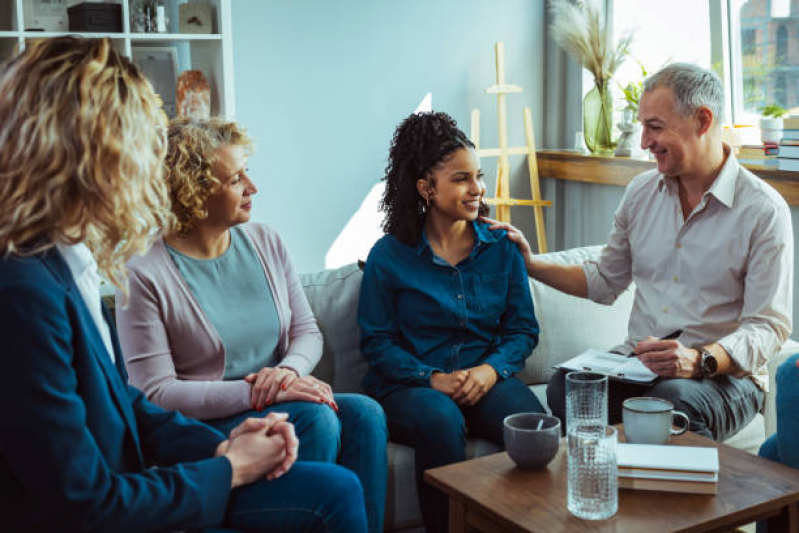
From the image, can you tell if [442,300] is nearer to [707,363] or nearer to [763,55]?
[707,363]

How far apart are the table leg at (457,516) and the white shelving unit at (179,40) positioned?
2317 mm

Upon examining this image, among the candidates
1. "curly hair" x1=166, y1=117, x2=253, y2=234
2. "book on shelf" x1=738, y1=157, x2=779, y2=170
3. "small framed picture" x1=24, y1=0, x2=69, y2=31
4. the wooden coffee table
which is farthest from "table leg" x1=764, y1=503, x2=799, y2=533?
"small framed picture" x1=24, y1=0, x2=69, y2=31

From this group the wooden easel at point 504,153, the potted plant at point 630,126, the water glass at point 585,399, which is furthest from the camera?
the wooden easel at point 504,153

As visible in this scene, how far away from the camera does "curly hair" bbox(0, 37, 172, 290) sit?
109 cm

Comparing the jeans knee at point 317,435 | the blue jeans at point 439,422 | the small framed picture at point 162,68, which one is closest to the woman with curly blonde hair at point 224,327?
the jeans knee at point 317,435

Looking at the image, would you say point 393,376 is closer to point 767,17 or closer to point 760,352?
point 760,352

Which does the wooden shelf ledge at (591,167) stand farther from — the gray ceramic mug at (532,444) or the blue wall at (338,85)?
the gray ceramic mug at (532,444)

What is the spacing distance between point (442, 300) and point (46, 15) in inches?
86.2

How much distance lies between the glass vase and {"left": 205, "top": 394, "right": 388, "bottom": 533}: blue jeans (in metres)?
2.60

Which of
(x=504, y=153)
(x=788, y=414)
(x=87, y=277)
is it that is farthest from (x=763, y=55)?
(x=87, y=277)

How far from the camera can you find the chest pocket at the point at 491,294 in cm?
229

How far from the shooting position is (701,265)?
218cm

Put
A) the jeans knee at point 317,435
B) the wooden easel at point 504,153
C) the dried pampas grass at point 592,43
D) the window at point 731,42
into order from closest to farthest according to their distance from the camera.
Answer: the jeans knee at point 317,435, the window at point 731,42, the dried pampas grass at point 592,43, the wooden easel at point 504,153

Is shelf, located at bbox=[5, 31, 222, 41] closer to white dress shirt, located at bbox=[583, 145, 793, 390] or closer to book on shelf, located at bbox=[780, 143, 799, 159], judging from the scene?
white dress shirt, located at bbox=[583, 145, 793, 390]
